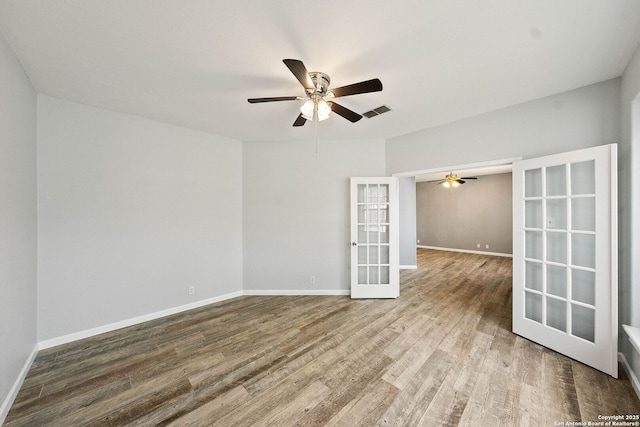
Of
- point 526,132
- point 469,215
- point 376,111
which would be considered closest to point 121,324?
point 376,111

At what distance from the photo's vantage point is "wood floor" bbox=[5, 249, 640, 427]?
1.56 meters

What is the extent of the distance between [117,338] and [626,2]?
5154mm

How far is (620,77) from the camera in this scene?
205cm

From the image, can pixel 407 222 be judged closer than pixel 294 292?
No

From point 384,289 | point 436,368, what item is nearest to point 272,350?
point 436,368

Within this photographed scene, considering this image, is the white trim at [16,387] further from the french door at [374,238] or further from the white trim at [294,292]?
the french door at [374,238]

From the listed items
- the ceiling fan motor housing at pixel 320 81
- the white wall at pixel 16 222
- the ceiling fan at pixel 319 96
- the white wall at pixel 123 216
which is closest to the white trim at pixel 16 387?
the white wall at pixel 16 222

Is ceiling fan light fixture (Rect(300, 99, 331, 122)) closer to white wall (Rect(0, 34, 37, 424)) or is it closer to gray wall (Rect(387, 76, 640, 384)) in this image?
gray wall (Rect(387, 76, 640, 384))

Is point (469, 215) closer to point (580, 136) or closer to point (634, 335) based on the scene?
point (580, 136)

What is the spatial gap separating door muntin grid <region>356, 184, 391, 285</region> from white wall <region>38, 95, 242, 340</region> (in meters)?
2.25

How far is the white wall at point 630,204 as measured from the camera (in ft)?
6.02

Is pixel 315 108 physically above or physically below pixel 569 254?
above

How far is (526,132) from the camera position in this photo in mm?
2568

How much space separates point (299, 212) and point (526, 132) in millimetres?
3202
